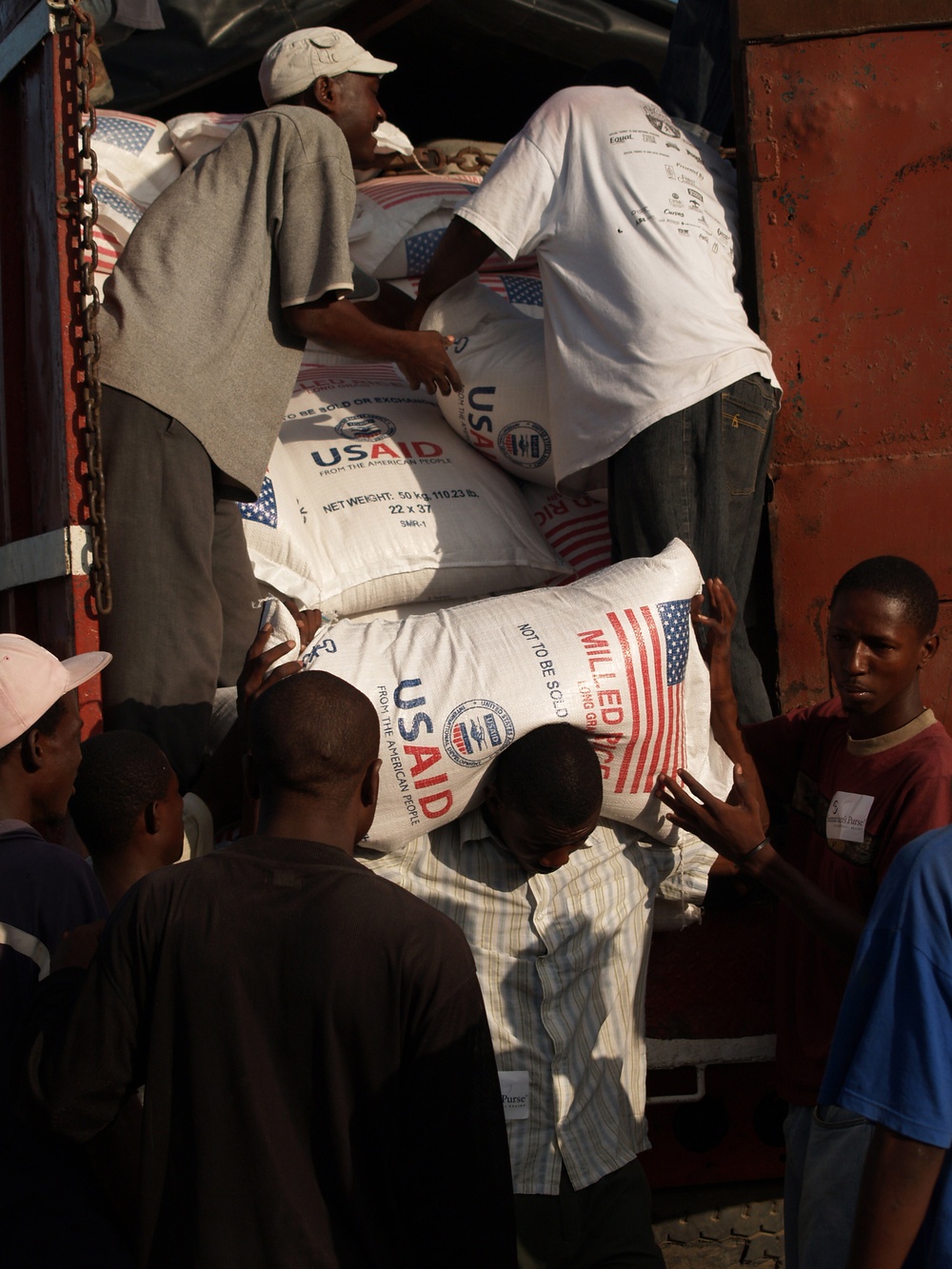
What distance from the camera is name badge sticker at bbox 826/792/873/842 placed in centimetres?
214

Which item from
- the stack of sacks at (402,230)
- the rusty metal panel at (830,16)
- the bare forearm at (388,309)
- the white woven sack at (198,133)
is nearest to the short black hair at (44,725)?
the bare forearm at (388,309)

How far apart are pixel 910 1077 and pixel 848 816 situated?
33.2 inches

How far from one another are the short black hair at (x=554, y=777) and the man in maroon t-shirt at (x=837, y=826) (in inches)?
8.9

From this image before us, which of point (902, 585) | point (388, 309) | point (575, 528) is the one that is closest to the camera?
point (902, 585)

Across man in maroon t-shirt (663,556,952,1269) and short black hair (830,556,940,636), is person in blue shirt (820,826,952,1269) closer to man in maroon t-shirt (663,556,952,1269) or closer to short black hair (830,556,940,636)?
man in maroon t-shirt (663,556,952,1269)

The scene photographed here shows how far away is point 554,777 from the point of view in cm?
220

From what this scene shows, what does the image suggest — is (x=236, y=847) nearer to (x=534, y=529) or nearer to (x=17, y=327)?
(x=17, y=327)

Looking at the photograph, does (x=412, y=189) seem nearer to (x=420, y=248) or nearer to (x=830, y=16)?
(x=420, y=248)

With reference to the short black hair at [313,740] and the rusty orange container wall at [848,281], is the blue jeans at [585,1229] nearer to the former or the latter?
the short black hair at [313,740]

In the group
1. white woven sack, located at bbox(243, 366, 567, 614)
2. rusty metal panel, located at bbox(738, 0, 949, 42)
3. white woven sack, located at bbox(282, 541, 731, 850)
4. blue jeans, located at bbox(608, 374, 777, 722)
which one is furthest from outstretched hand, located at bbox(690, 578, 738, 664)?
rusty metal panel, located at bbox(738, 0, 949, 42)

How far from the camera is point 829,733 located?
94.1 inches

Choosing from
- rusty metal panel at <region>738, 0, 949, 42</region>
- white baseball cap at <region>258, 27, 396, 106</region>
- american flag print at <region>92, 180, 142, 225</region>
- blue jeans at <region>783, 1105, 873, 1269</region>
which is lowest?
blue jeans at <region>783, 1105, 873, 1269</region>

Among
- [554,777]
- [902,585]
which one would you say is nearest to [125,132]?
[554,777]

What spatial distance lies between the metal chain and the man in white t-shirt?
35.7 inches
